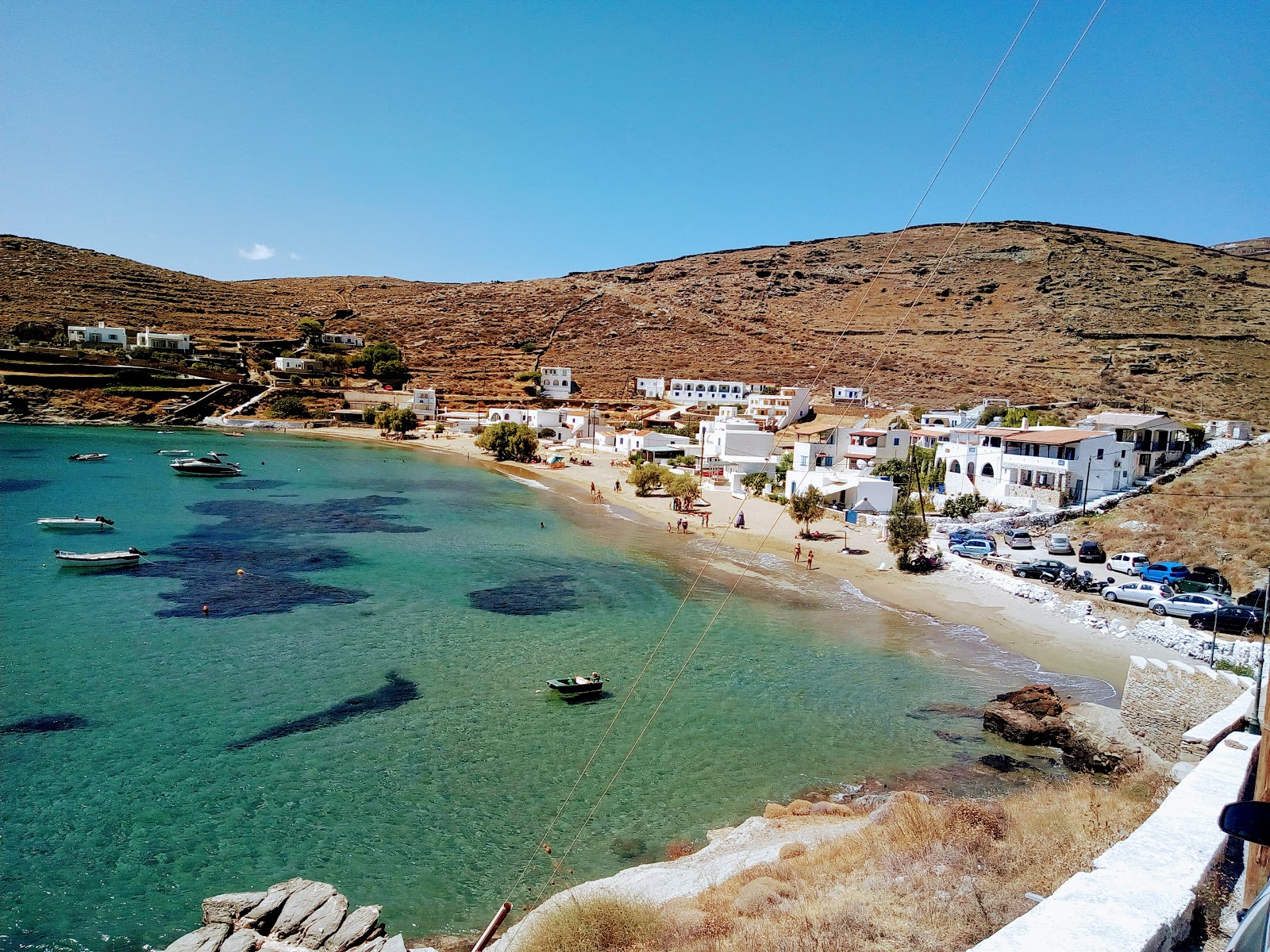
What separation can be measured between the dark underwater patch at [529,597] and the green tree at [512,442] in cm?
3904

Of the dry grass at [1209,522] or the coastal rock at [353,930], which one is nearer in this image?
the coastal rock at [353,930]

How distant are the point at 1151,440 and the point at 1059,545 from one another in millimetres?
14724

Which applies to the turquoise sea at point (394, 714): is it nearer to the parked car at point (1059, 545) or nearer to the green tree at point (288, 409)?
the parked car at point (1059, 545)

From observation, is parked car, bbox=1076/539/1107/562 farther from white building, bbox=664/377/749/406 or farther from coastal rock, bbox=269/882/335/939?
white building, bbox=664/377/749/406

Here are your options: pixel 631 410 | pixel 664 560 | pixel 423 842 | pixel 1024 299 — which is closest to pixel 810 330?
pixel 1024 299

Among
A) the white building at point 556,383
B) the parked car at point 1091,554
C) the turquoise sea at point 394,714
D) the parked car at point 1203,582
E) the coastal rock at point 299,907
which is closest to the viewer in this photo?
the coastal rock at point 299,907

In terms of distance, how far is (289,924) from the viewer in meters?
8.74

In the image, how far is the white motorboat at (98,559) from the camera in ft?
86.3

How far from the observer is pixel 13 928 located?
9125 millimetres

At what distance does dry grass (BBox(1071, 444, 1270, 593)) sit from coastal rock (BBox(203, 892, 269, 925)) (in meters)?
27.7

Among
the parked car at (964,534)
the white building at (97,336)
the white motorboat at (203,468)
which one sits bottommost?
the white motorboat at (203,468)

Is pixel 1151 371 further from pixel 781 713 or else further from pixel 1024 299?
pixel 781 713

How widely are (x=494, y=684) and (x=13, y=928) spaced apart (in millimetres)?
9708

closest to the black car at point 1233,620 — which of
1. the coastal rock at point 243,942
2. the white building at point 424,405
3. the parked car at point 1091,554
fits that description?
the parked car at point 1091,554
